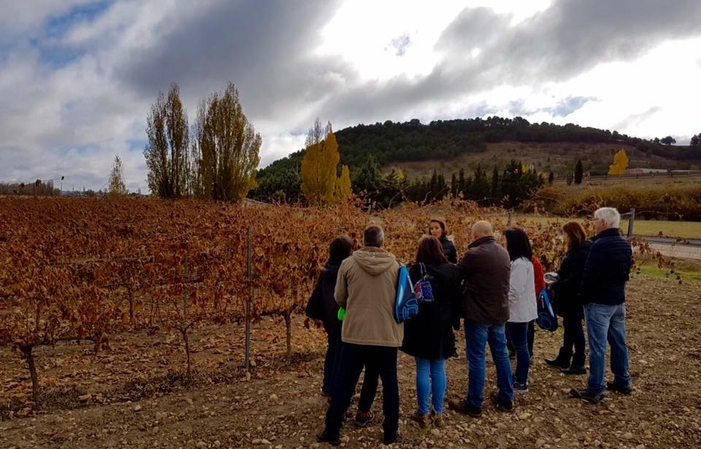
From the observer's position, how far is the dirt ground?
139 inches

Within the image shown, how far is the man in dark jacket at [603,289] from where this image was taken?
13.0ft

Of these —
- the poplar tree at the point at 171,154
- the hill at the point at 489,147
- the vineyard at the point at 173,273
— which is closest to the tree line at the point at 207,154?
the poplar tree at the point at 171,154

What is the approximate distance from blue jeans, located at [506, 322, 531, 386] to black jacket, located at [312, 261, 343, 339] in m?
1.76

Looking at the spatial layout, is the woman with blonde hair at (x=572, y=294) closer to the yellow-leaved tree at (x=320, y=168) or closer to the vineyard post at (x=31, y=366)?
the vineyard post at (x=31, y=366)

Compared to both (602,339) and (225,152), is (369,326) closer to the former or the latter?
(602,339)

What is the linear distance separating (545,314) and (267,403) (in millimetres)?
3018

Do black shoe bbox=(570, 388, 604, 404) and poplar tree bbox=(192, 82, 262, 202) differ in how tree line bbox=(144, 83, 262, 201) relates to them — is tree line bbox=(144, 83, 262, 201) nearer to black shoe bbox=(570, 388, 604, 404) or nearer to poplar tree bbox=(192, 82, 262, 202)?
poplar tree bbox=(192, 82, 262, 202)

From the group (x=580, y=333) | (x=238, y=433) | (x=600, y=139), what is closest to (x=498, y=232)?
(x=580, y=333)

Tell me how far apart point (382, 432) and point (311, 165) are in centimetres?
3356

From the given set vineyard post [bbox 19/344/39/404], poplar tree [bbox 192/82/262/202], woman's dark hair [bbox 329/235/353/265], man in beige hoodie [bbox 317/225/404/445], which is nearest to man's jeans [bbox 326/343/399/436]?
man in beige hoodie [bbox 317/225/404/445]

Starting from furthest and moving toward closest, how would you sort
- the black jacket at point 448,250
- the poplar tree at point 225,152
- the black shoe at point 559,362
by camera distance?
the poplar tree at point 225,152, the black shoe at point 559,362, the black jacket at point 448,250

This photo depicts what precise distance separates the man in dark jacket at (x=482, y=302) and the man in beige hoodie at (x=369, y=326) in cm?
81

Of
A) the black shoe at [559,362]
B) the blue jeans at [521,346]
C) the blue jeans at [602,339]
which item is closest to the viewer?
the blue jeans at [602,339]

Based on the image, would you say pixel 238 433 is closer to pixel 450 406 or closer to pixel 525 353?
pixel 450 406
